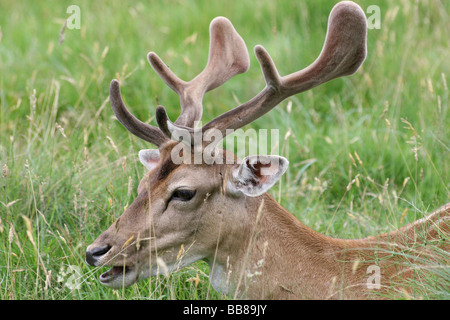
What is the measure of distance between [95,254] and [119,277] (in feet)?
0.59

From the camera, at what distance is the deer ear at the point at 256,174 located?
12.2 feet

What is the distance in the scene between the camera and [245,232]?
3.82 m

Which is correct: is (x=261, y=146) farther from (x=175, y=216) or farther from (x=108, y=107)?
(x=175, y=216)

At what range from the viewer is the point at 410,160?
5.86 metres

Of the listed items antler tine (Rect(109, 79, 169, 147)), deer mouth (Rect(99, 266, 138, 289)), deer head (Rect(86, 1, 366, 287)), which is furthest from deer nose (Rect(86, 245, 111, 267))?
antler tine (Rect(109, 79, 169, 147))

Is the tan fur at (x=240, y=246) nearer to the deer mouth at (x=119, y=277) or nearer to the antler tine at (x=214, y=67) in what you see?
the deer mouth at (x=119, y=277)

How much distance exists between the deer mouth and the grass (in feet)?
0.36

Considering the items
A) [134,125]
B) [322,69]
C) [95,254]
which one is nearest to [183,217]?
[95,254]

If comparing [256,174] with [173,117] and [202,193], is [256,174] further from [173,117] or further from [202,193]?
[173,117]

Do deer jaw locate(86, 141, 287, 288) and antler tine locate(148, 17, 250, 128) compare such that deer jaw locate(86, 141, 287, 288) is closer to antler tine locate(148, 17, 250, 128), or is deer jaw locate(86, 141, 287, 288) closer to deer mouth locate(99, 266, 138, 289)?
deer mouth locate(99, 266, 138, 289)

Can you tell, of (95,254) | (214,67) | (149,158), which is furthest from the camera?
(214,67)

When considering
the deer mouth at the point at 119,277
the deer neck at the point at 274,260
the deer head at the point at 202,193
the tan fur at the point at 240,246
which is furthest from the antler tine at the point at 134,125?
the deer mouth at the point at 119,277

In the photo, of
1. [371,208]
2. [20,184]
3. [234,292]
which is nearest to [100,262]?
[234,292]
